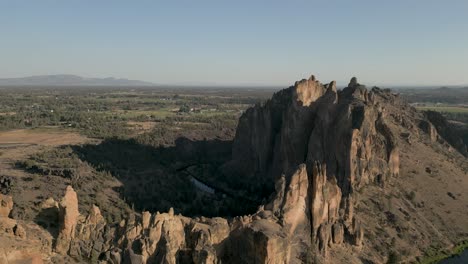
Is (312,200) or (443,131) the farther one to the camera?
(443,131)

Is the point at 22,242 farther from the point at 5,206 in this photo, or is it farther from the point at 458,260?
the point at 458,260

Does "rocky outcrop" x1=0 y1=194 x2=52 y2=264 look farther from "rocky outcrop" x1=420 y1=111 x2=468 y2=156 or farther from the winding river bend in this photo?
"rocky outcrop" x1=420 y1=111 x2=468 y2=156

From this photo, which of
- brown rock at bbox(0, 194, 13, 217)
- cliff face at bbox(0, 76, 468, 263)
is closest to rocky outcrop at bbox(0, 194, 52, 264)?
brown rock at bbox(0, 194, 13, 217)

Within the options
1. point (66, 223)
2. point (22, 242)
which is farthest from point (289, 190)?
point (22, 242)

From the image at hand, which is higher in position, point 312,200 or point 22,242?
point 22,242

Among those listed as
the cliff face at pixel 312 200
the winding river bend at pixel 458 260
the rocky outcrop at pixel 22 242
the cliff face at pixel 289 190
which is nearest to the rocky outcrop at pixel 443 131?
the cliff face at pixel 312 200

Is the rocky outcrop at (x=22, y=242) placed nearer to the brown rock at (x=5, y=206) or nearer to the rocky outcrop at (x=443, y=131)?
the brown rock at (x=5, y=206)

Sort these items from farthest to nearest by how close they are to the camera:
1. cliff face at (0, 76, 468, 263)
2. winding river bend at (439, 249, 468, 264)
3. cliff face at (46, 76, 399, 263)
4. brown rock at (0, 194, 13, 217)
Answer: winding river bend at (439, 249, 468, 264) → cliff face at (0, 76, 468, 263) → cliff face at (46, 76, 399, 263) → brown rock at (0, 194, 13, 217)

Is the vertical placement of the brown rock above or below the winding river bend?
above

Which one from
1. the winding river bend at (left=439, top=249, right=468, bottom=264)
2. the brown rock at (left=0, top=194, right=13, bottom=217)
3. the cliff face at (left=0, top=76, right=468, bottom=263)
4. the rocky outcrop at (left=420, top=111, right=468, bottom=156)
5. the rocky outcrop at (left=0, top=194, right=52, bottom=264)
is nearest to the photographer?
the rocky outcrop at (left=0, top=194, right=52, bottom=264)

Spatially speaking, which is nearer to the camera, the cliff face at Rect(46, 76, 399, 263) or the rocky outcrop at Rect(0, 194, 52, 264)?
the rocky outcrop at Rect(0, 194, 52, 264)

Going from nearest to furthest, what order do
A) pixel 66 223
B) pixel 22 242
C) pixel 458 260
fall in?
pixel 22 242 → pixel 66 223 → pixel 458 260
